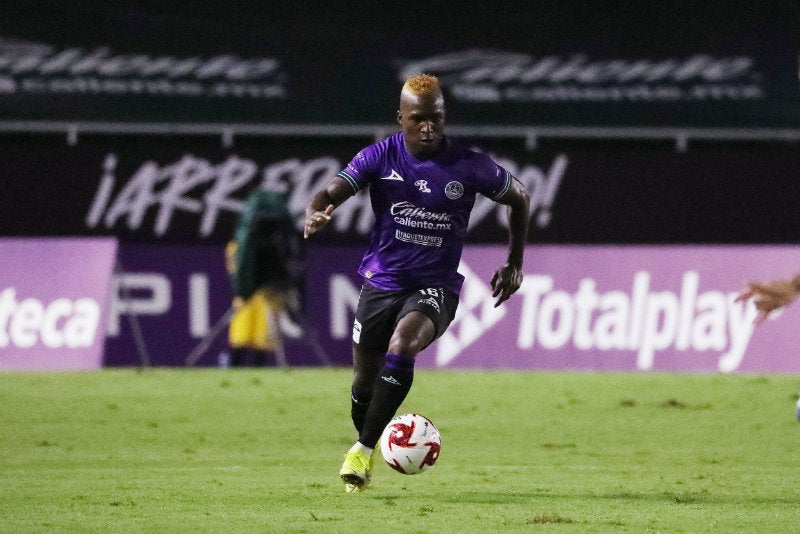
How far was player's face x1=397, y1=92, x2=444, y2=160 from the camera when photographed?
9492 millimetres

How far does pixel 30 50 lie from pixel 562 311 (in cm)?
950

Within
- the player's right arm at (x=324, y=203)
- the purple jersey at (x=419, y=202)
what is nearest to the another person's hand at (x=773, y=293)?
the player's right arm at (x=324, y=203)

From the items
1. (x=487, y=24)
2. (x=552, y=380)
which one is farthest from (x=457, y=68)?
(x=552, y=380)

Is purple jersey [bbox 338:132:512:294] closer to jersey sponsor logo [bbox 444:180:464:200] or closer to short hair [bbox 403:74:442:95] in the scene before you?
jersey sponsor logo [bbox 444:180:464:200]

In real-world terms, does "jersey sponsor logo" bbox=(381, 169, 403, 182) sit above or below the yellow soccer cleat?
above

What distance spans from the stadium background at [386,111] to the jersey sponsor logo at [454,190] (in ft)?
43.4

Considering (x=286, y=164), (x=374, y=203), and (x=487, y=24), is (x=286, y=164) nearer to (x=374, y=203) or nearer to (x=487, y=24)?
(x=487, y=24)

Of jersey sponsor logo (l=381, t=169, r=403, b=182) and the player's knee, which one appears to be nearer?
the player's knee

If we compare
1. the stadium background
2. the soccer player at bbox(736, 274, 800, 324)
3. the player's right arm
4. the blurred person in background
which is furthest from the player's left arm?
the stadium background

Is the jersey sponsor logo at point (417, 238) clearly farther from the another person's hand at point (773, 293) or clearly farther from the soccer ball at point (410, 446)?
the another person's hand at point (773, 293)

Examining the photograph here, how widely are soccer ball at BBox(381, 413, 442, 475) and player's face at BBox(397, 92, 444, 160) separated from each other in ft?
5.42

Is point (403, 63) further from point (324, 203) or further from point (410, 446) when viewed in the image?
point (410, 446)

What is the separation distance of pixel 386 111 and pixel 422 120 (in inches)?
598

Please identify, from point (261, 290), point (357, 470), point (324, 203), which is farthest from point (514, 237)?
point (261, 290)
